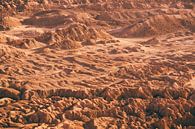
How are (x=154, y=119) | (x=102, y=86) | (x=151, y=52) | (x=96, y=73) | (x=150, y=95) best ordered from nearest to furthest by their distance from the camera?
(x=154, y=119) → (x=150, y=95) → (x=102, y=86) → (x=96, y=73) → (x=151, y=52)

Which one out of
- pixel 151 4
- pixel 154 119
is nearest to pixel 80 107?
pixel 154 119

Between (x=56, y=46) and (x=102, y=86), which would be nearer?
(x=102, y=86)

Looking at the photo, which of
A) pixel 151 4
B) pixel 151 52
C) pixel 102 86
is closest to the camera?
pixel 102 86

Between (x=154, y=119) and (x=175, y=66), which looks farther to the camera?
(x=175, y=66)

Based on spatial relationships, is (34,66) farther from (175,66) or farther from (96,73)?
(175,66)

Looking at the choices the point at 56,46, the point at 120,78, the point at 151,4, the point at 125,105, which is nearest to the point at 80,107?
the point at 125,105

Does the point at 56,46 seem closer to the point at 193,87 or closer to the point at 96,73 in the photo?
the point at 96,73
